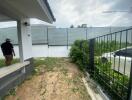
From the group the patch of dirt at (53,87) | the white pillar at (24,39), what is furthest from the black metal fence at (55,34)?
the patch of dirt at (53,87)

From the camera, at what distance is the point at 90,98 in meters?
6.20

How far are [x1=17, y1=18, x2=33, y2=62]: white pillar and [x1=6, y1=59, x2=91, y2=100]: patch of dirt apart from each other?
105cm

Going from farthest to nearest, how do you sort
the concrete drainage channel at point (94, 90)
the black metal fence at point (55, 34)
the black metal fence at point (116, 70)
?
1. the black metal fence at point (55, 34)
2. the concrete drainage channel at point (94, 90)
3. the black metal fence at point (116, 70)

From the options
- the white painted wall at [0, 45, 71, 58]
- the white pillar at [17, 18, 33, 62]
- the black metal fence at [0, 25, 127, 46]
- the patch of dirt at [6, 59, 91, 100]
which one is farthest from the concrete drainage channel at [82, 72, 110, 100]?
the black metal fence at [0, 25, 127, 46]

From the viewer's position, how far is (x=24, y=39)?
903 centimetres

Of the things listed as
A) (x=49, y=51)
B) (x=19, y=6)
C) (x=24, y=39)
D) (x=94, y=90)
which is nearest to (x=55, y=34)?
(x=49, y=51)

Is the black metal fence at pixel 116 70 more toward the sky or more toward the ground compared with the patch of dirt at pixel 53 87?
more toward the sky

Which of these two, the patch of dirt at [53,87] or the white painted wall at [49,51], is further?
the white painted wall at [49,51]

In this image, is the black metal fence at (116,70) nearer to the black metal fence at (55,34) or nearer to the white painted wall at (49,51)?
the white painted wall at (49,51)

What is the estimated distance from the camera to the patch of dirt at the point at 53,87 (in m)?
6.51

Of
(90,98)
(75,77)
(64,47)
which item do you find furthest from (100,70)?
(64,47)

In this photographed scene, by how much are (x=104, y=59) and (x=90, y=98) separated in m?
1.25

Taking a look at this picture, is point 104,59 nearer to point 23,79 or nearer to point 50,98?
point 50,98

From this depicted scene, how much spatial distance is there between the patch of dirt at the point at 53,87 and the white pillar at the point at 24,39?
41.3 inches
